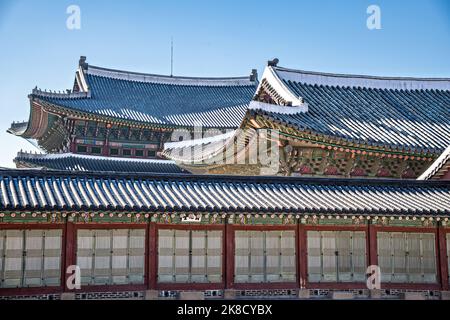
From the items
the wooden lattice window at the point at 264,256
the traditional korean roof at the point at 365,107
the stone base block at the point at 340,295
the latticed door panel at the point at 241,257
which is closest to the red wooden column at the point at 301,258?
the wooden lattice window at the point at 264,256

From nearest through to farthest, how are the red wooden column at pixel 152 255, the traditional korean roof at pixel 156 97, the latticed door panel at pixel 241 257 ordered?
the red wooden column at pixel 152 255
the latticed door panel at pixel 241 257
the traditional korean roof at pixel 156 97

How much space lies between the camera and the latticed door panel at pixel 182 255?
62.6 ft

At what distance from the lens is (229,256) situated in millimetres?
19344

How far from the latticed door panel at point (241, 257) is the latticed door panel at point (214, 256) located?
0.50 metres

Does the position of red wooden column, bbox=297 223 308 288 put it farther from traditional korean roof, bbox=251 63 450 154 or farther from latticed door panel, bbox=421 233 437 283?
traditional korean roof, bbox=251 63 450 154

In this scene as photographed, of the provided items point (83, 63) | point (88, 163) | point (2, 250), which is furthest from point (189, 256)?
point (83, 63)

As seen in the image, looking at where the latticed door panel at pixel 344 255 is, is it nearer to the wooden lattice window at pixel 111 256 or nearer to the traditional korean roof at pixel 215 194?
the traditional korean roof at pixel 215 194

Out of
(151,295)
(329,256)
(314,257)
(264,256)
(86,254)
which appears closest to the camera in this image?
(86,254)

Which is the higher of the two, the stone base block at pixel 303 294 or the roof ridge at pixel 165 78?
the roof ridge at pixel 165 78

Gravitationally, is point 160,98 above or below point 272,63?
above

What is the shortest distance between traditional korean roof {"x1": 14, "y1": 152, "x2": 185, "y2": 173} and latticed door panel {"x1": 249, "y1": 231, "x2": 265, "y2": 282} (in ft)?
60.2

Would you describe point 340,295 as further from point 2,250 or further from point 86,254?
point 2,250

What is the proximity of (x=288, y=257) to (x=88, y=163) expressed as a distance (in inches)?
777

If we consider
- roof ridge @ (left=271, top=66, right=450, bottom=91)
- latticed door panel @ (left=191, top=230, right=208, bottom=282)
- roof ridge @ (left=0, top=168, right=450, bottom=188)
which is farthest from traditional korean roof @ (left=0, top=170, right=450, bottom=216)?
roof ridge @ (left=271, top=66, right=450, bottom=91)
